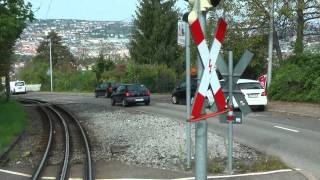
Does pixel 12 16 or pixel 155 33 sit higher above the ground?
pixel 155 33

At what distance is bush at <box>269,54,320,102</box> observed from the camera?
3114 centimetres

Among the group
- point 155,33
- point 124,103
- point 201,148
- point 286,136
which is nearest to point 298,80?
point 124,103

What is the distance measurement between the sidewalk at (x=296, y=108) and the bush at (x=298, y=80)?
0.49 meters

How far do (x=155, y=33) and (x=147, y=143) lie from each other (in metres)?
54.2

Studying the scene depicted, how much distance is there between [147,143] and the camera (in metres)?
17.3

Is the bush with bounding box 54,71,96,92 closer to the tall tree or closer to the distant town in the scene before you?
the distant town

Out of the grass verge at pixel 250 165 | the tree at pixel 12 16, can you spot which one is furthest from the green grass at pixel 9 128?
the grass verge at pixel 250 165

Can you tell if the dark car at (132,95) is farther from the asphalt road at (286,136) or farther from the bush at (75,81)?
the bush at (75,81)

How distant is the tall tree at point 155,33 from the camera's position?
70.7 metres

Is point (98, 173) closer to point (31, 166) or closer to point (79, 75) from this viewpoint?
point (31, 166)

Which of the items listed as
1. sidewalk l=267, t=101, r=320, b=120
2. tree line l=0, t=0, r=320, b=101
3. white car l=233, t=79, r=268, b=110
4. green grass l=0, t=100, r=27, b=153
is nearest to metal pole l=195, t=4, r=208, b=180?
tree line l=0, t=0, r=320, b=101

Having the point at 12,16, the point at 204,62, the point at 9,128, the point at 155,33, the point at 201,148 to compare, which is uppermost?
the point at 155,33

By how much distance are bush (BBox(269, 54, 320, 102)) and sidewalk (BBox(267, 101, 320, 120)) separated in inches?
19.2

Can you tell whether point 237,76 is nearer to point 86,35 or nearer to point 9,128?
point 9,128
